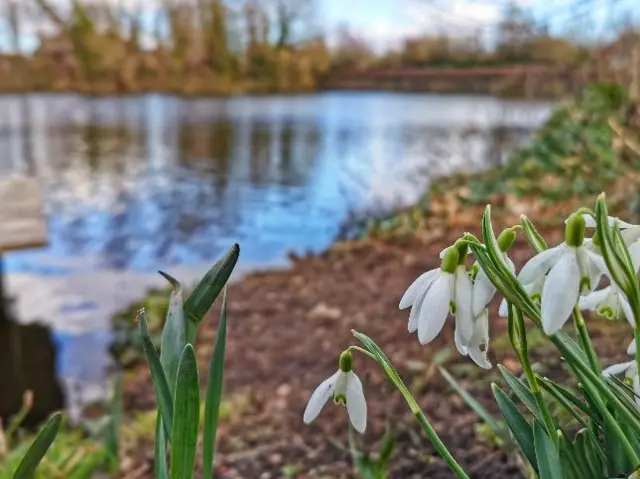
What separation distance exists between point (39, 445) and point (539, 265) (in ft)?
1.39

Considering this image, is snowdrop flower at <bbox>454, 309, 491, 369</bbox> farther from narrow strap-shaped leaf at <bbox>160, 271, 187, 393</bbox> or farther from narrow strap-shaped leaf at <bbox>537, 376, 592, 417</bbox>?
narrow strap-shaped leaf at <bbox>160, 271, 187, 393</bbox>

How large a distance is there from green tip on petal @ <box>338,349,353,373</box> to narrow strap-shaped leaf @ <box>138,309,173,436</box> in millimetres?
141

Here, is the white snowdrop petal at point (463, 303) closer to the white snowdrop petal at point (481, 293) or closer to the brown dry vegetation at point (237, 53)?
the white snowdrop petal at point (481, 293)

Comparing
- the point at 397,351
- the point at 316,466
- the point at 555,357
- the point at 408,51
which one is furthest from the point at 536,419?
the point at 408,51

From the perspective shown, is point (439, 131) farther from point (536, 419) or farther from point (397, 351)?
point (536, 419)

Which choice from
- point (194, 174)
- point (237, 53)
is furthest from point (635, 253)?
point (194, 174)

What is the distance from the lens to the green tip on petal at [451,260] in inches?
17.4

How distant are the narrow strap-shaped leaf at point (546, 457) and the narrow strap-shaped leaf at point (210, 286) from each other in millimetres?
246

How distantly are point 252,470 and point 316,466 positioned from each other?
0.35 ft

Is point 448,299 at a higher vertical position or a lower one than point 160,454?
higher

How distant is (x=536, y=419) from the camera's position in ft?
1.61

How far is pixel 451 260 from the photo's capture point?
443 mm

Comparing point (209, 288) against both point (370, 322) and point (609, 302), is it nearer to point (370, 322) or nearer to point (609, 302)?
point (609, 302)

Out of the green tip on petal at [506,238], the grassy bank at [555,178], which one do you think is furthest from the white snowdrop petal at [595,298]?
the grassy bank at [555,178]
